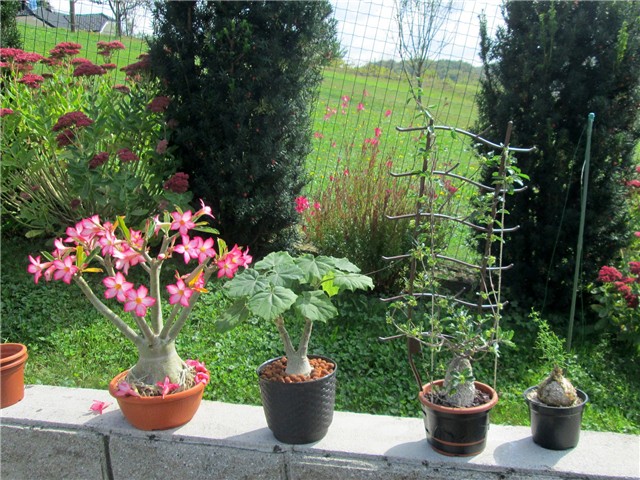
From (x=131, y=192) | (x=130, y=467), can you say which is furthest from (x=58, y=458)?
(x=131, y=192)

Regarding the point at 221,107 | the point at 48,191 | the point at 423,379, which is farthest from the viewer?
the point at 48,191

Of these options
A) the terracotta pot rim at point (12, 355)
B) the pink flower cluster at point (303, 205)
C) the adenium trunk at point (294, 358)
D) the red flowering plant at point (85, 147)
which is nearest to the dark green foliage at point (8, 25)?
the red flowering plant at point (85, 147)

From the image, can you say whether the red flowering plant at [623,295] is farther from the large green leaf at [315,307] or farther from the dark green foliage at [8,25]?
the dark green foliage at [8,25]

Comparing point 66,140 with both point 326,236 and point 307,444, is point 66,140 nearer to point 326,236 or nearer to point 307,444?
point 326,236

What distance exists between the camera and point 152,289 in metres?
2.46

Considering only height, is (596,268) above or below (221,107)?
below

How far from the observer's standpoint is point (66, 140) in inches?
→ 160

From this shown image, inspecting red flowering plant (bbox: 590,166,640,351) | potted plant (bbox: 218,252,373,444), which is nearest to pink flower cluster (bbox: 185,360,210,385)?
potted plant (bbox: 218,252,373,444)

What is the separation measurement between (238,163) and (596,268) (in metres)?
2.43

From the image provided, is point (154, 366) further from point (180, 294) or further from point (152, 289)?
point (180, 294)

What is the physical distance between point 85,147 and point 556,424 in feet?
11.5

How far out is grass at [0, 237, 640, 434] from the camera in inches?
120

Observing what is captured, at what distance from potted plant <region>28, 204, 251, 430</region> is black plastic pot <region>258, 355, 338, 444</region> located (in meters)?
0.35

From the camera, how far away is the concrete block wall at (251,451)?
2.24 meters
